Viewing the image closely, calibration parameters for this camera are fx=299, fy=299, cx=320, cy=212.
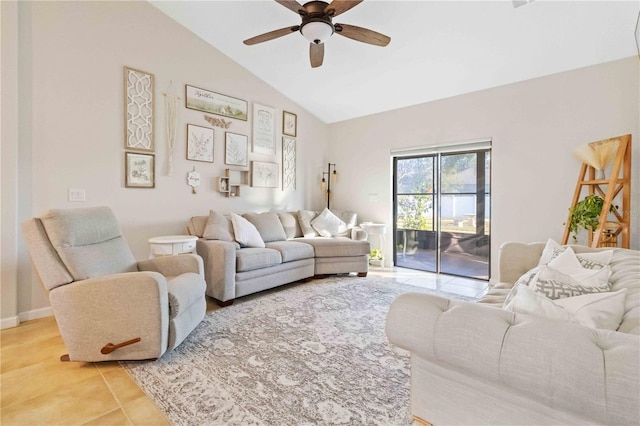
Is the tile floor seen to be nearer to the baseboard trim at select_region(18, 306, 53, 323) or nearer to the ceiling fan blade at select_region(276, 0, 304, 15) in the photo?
the baseboard trim at select_region(18, 306, 53, 323)

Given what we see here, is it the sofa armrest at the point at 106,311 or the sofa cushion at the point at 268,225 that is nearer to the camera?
the sofa armrest at the point at 106,311

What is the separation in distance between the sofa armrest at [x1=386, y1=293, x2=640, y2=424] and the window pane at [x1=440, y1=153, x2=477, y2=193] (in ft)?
12.1

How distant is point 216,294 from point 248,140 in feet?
7.83

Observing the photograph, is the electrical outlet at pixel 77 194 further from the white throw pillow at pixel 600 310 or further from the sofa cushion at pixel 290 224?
the white throw pillow at pixel 600 310

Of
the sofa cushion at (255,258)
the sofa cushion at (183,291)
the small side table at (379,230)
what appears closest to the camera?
the sofa cushion at (183,291)

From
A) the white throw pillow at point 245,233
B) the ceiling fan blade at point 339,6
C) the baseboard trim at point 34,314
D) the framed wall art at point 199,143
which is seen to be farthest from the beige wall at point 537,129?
the baseboard trim at point 34,314

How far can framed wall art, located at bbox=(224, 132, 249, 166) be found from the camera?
4.21m

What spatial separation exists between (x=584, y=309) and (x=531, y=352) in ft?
1.26

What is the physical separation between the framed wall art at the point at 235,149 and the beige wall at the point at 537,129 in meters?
2.47

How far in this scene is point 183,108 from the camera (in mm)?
3760

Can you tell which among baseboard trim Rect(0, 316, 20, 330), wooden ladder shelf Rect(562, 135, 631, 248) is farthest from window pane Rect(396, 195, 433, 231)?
baseboard trim Rect(0, 316, 20, 330)

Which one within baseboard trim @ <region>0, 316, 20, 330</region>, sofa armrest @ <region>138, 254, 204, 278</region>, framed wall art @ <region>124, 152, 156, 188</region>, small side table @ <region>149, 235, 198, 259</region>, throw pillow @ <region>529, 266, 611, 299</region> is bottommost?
baseboard trim @ <region>0, 316, 20, 330</region>

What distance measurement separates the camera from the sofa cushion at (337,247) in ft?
13.6

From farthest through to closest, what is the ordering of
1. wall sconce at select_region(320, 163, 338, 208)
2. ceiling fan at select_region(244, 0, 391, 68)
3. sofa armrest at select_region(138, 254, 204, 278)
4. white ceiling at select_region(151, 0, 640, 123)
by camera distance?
1. wall sconce at select_region(320, 163, 338, 208)
2. white ceiling at select_region(151, 0, 640, 123)
3. sofa armrest at select_region(138, 254, 204, 278)
4. ceiling fan at select_region(244, 0, 391, 68)
